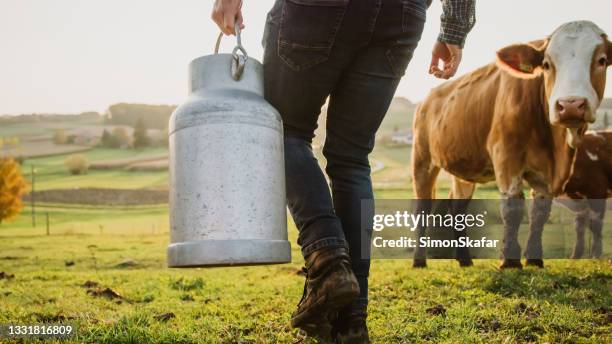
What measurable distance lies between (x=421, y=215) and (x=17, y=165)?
4987cm

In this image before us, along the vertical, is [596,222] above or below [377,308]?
below

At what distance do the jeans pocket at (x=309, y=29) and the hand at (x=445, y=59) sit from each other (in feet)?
2.42

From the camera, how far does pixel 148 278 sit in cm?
659

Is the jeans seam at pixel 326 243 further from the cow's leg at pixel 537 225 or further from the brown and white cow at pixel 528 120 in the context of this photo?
the cow's leg at pixel 537 225

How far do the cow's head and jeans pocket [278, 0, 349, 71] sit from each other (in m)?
3.66

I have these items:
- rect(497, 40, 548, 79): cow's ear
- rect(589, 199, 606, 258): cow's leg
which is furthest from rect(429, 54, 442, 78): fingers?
rect(589, 199, 606, 258): cow's leg

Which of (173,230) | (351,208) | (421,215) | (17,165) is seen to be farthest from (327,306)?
(17,165)

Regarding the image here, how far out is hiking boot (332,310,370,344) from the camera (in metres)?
2.36

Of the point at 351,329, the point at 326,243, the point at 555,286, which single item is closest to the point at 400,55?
the point at 326,243

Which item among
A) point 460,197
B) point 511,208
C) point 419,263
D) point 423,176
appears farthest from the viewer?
point 460,197

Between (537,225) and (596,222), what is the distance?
4553mm

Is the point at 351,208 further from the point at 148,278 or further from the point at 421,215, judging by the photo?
the point at 421,215

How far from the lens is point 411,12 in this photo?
7.84ft

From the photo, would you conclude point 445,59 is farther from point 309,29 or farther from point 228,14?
point 228,14
